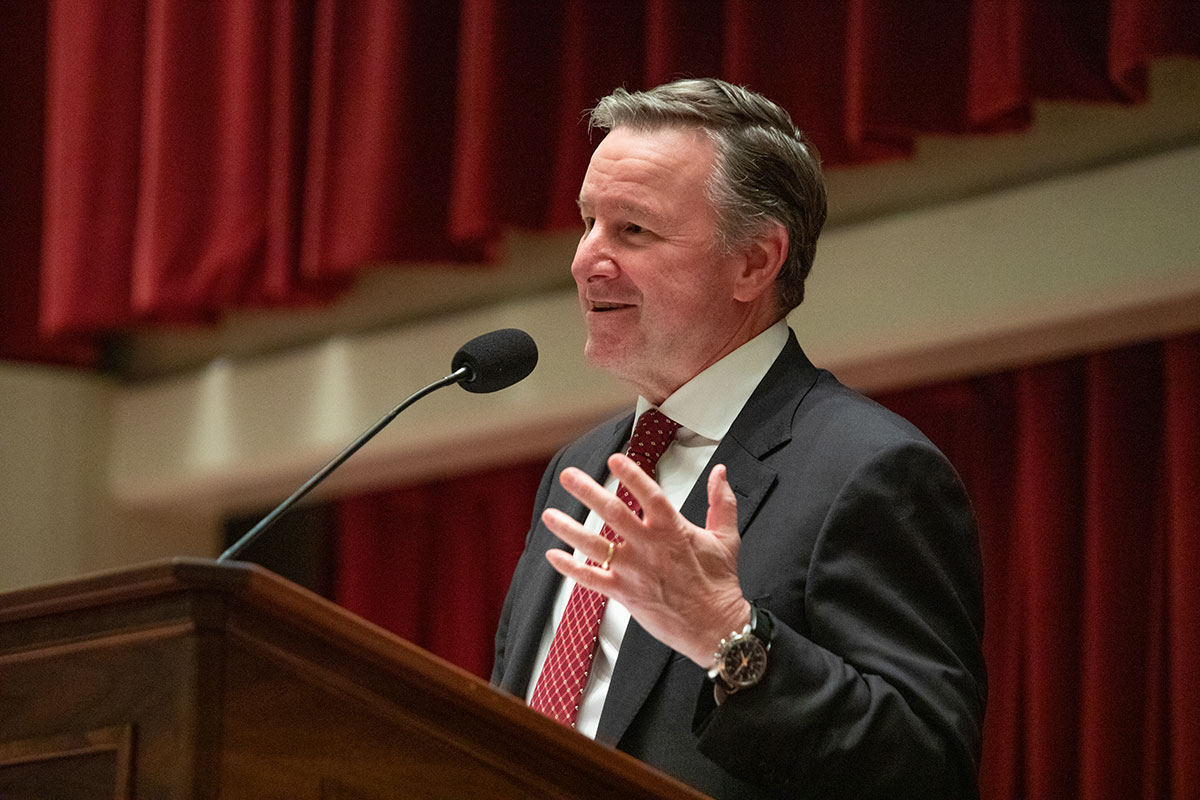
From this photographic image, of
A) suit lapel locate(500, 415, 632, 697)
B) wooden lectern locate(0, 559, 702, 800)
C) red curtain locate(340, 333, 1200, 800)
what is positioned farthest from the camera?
red curtain locate(340, 333, 1200, 800)

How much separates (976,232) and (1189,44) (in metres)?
0.56

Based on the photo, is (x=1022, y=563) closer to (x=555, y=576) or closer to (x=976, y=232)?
(x=976, y=232)

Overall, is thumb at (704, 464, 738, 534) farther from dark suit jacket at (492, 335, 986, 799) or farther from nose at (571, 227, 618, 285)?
nose at (571, 227, 618, 285)

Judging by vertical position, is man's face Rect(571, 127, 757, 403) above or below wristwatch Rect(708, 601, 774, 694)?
above

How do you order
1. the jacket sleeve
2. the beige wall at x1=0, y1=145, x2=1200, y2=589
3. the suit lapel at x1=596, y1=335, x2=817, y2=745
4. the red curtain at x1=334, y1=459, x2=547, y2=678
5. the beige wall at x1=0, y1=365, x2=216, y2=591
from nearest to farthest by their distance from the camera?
the jacket sleeve < the suit lapel at x1=596, y1=335, x2=817, y2=745 < the beige wall at x1=0, y1=145, x2=1200, y2=589 < the red curtain at x1=334, y1=459, x2=547, y2=678 < the beige wall at x1=0, y1=365, x2=216, y2=591

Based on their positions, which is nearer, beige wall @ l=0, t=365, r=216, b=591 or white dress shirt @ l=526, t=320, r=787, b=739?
white dress shirt @ l=526, t=320, r=787, b=739

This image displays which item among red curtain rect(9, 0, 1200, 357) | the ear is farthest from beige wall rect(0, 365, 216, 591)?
the ear

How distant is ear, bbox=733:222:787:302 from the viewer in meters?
1.91

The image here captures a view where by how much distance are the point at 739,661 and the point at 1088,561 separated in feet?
6.05

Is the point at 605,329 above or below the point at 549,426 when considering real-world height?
above

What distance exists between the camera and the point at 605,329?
74.2 inches

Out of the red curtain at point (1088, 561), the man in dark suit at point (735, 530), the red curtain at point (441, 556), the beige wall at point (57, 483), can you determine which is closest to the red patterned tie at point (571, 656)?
the man in dark suit at point (735, 530)

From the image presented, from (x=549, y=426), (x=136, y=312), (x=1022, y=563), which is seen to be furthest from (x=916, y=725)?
(x=136, y=312)

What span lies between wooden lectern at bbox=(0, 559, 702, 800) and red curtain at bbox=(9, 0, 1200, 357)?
178cm
